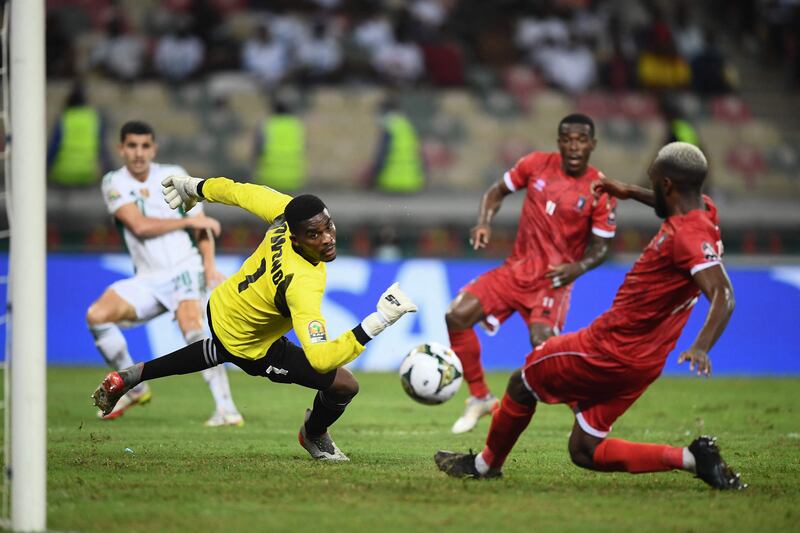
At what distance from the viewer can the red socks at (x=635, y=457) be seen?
6934 millimetres

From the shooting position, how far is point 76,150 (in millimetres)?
18672

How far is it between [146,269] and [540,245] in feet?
11.1

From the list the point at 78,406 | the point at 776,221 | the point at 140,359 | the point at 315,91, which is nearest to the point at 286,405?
the point at 78,406

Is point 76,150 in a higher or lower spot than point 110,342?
higher

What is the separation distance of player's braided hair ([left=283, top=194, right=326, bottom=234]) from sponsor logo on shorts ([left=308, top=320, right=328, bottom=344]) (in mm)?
596

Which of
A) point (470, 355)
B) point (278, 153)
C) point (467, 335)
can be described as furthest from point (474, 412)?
point (278, 153)

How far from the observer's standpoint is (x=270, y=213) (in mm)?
8219

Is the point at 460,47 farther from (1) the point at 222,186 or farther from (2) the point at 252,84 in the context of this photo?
(1) the point at 222,186

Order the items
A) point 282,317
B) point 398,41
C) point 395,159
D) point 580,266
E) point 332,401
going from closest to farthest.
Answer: point 282,317 < point 332,401 < point 580,266 < point 395,159 < point 398,41

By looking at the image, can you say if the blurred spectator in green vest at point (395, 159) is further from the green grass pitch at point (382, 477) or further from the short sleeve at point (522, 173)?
the short sleeve at point (522, 173)

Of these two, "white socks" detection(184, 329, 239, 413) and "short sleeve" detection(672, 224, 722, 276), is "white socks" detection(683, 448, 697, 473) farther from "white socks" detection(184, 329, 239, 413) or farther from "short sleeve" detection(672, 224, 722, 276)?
"white socks" detection(184, 329, 239, 413)

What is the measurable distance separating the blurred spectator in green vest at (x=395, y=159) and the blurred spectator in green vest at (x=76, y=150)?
4107mm

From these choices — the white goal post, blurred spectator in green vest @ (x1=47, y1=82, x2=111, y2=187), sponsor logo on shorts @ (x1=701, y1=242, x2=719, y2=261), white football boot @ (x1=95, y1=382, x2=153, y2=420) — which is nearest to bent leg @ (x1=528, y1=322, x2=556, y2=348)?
white football boot @ (x1=95, y1=382, x2=153, y2=420)

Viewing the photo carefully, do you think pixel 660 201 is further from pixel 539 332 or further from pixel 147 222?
pixel 147 222
